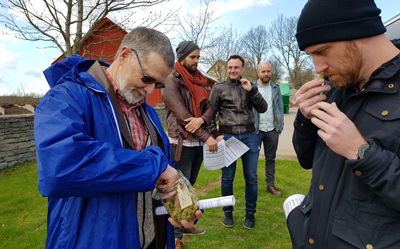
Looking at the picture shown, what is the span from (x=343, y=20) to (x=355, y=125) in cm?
48

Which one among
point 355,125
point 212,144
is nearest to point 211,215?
point 212,144

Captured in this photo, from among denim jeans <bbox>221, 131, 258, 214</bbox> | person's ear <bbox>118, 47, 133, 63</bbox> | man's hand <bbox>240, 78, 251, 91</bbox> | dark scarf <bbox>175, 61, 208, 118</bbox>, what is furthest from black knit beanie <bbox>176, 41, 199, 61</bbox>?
person's ear <bbox>118, 47, 133, 63</bbox>

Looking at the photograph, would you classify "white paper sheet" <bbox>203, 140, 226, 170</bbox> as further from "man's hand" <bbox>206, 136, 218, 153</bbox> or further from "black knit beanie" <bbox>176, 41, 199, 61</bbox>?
"black knit beanie" <bbox>176, 41, 199, 61</bbox>

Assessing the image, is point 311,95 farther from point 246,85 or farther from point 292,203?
point 246,85

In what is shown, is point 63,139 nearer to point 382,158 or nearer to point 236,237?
point 382,158

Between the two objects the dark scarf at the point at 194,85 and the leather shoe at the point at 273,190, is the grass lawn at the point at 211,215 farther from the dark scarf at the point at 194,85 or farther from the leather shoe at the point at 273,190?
the dark scarf at the point at 194,85

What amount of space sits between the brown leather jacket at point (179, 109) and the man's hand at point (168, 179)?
5.43ft

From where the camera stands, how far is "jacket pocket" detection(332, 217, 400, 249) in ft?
3.34

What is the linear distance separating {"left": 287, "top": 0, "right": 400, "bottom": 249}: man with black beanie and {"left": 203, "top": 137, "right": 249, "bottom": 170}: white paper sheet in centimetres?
201

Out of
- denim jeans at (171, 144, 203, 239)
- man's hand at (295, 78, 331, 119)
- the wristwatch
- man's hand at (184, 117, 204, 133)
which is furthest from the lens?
denim jeans at (171, 144, 203, 239)

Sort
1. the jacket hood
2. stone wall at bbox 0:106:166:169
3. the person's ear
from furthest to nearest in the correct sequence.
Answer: stone wall at bbox 0:106:166:169 < the person's ear < the jacket hood

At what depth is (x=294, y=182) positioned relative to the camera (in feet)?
17.6

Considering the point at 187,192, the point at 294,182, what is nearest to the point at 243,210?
the point at 294,182

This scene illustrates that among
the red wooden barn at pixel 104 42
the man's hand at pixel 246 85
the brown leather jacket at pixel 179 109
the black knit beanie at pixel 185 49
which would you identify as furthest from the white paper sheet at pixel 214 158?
the red wooden barn at pixel 104 42
